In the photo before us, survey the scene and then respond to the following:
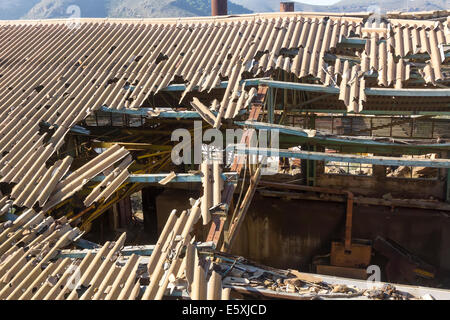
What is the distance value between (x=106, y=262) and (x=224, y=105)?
17.5 ft

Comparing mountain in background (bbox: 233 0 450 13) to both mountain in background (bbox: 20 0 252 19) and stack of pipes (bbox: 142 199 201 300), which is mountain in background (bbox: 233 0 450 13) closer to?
mountain in background (bbox: 20 0 252 19)

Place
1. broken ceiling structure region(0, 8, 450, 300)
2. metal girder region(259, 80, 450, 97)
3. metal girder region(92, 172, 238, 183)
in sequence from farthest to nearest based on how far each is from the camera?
1. metal girder region(259, 80, 450, 97)
2. metal girder region(92, 172, 238, 183)
3. broken ceiling structure region(0, 8, 450, 300)

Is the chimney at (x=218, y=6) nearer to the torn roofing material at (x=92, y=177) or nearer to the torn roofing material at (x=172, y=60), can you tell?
the torn roofing material at (x=172, y=60)

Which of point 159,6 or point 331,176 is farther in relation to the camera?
point 159,6

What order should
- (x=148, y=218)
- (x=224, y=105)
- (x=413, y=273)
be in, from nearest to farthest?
Answer: (x=224, y=105)
(x=413, y=273)
(x=148, y=218)

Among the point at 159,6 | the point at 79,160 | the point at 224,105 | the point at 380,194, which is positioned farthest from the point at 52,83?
the point at 159,6

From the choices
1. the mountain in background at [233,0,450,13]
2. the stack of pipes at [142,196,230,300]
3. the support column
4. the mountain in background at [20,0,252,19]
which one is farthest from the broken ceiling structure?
the mountain in background at [233,0,450,13]

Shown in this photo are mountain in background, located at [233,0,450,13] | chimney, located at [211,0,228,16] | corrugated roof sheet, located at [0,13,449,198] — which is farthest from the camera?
mountain in background, located at [233,0,450,13]

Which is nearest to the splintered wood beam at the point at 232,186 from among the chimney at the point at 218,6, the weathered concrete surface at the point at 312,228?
the weathered concrete surface at the point at 312,228

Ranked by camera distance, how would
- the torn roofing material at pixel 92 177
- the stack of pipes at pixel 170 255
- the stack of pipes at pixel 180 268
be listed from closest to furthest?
1. the stack of pipes at pixel 180 268
2. the stack of pipes at pixel 170 255
3. the torn roofing material at pixel 92 177

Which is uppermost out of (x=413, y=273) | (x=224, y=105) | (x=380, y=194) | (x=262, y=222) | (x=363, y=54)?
(x=363, y=54)

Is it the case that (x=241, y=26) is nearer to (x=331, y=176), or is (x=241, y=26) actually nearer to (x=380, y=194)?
(x=331, y=176)

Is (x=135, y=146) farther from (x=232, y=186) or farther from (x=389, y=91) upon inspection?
(x=389, y=91)

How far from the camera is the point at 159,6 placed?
104562 mm
